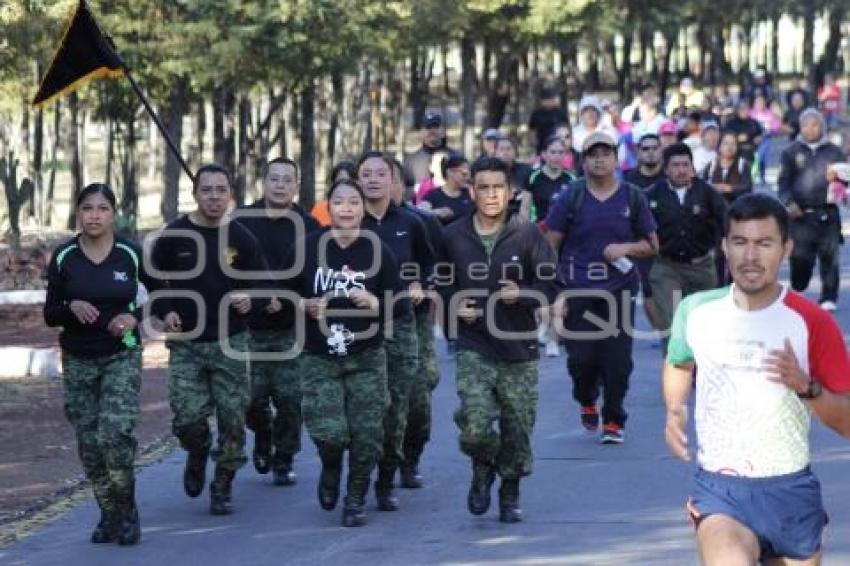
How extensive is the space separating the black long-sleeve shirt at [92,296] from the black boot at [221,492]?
1124 mm

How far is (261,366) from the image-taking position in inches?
463

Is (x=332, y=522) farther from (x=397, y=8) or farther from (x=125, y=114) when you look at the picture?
(x=125, y=114)

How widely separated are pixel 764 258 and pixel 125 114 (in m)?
27.3

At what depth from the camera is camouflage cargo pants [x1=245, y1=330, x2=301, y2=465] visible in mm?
11742

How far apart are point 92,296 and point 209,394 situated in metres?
1.13

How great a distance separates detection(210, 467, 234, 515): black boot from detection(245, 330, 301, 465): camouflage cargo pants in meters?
0.90

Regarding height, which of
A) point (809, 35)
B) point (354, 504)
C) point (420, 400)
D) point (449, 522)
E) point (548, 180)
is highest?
point (809, 35)

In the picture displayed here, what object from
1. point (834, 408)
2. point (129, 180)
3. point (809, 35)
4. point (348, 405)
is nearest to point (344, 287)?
point (348, 405)

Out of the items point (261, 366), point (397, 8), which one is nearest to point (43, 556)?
point (261, 366)

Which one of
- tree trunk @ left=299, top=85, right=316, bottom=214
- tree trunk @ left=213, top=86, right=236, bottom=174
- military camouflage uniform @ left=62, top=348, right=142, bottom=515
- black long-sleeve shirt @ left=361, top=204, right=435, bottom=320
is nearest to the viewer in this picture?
military camouflage uniform @ left=62, top=348, right=142, bottom=515

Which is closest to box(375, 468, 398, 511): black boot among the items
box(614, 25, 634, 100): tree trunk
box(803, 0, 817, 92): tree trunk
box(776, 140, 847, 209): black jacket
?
box(776, 140, 847, 209): black jacket

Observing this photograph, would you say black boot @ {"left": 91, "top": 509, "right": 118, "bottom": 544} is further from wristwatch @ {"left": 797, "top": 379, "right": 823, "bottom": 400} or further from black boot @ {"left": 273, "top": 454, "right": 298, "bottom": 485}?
wristwatch @ {"left": 797, "top": 379, "right": 823, "bottom": 400}

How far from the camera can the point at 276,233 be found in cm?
1202

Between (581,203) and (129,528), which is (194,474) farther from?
(581,203)
